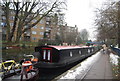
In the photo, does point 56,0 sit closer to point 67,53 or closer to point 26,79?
point 67,53

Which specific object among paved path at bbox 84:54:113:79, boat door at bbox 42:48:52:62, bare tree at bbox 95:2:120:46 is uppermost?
bare tree at bbox 95:2:120:46

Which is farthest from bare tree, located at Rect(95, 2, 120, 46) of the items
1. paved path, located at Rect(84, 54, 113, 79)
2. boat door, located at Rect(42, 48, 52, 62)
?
boat door, located at Rect(42, 48, 52, 62)

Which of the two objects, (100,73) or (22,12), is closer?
(100,73)

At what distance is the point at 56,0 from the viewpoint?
952 inches

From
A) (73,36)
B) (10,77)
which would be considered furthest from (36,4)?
(73,36)

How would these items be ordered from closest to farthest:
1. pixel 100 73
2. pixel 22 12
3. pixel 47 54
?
pixel 100 73 < pixel 47 54 < pixel 22 12

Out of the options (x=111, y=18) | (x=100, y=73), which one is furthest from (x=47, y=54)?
(x=111, y=18)

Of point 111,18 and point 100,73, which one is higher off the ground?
point 111,18

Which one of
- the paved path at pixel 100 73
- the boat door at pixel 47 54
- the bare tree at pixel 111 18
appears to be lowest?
the paved path at pixel 100 73

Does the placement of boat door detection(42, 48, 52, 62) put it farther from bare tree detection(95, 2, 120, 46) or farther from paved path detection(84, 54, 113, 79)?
bare tree detection(95, 2, 120, 46)

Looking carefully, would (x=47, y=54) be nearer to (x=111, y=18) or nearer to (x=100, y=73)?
(x=100, y=73)

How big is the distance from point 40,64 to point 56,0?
59.6ft

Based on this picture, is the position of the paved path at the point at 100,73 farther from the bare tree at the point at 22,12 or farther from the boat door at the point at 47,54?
the bare tree at the point at 22,12

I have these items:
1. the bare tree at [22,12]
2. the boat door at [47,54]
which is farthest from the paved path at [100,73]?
the bare tree at [22,12]
